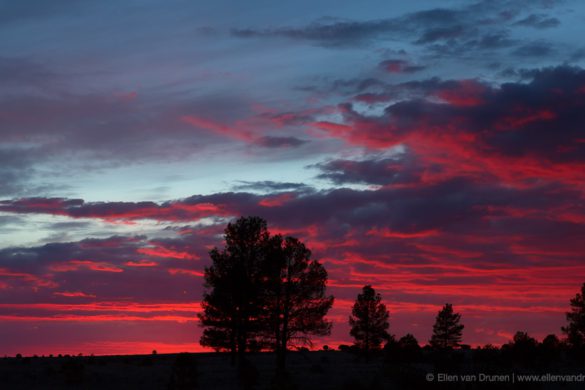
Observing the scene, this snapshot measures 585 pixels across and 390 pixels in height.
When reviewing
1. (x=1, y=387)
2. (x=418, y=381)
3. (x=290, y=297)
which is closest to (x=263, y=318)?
(x=290, y=297)

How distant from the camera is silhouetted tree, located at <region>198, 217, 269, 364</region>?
53.4 meters

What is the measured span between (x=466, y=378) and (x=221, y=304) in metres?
20.5

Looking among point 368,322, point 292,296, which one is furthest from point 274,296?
point 368,322

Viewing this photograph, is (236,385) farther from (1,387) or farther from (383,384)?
(1,387)

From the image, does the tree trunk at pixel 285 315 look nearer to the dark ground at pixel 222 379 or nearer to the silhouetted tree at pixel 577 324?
the dark ground at pixel 222 379

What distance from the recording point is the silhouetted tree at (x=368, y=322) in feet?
237

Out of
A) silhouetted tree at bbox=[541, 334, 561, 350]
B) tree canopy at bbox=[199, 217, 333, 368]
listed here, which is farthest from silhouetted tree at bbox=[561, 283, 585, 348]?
tree canopy at bbox=[199, 217, 333, 368]

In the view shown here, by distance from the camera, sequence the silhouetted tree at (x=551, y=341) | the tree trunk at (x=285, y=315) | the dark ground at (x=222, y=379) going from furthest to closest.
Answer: the silhouetted tree at (x=551, y=341), the tree trunk at (x=285, y=315), the dark ground at (x=222, y=379)

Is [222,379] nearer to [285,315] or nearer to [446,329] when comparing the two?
[285,315]

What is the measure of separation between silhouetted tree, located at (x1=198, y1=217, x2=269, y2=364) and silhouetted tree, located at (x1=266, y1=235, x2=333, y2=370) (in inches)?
43.4

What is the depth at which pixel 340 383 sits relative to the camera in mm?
42938

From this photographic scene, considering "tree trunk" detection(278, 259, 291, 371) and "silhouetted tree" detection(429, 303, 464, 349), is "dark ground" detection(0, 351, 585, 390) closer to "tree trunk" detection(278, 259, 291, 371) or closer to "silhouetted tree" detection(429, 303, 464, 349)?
"tree trunk" detection(278, 259, 291, 371)

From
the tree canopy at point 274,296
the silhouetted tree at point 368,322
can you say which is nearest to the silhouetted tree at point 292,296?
the tree canopy at point 274,296

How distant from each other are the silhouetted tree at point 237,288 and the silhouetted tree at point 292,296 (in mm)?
1101
